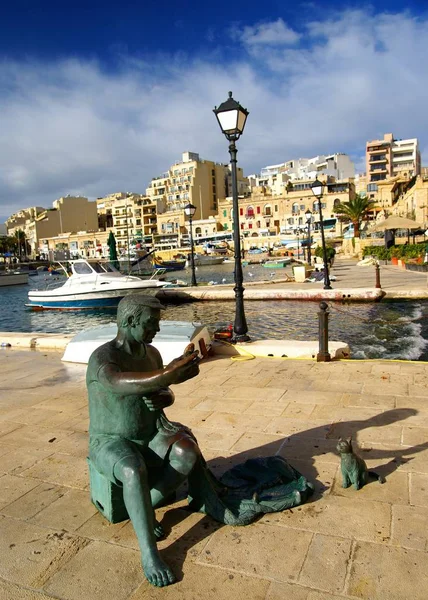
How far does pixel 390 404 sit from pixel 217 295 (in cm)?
1591

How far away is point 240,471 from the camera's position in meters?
3.27

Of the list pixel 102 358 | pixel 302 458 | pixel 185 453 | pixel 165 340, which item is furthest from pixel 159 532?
pixel 165 340

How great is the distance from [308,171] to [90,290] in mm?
94637

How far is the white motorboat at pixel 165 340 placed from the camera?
717 centimetres

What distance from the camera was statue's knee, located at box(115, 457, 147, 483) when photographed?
2.47 m

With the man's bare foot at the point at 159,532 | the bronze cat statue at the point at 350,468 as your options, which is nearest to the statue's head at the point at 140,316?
the man's bare foot at the point at 159,532

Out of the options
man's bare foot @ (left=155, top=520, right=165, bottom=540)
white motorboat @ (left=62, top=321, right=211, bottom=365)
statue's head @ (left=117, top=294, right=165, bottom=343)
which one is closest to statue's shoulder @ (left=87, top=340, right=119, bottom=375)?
statue's head @ (left=117, top=294, right=165, bottom=343)

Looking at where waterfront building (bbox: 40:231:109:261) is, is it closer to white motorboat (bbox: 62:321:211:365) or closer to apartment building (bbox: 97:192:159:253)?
apartment building (bbox: 97:192:159:253)

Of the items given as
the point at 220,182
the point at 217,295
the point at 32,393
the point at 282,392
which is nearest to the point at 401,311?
the point at 217,295

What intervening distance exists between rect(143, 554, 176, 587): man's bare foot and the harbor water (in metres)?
7.87

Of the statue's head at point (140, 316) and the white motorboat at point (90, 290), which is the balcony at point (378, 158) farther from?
the statue's head at point (140, 316)

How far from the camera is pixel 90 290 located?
23.1 metres

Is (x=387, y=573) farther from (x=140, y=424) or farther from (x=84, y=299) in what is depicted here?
(x=84, y=299)

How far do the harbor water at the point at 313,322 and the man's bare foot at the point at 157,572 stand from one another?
310 inches
